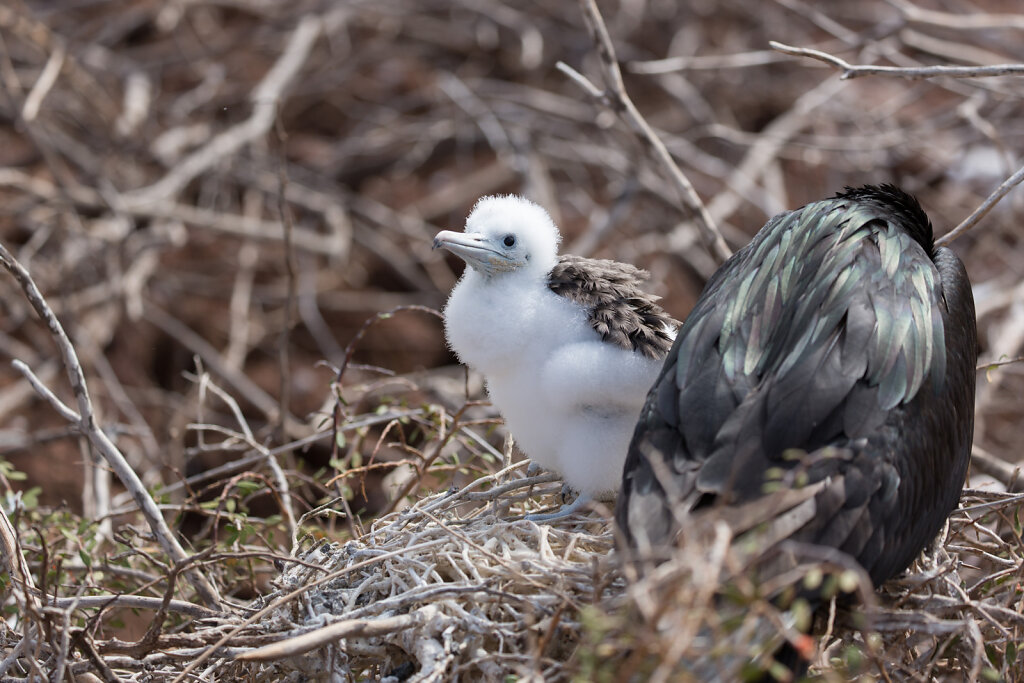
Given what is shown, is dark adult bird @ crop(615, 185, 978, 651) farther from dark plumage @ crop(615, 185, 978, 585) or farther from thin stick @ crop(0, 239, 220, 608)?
thin stick @ crop(0, 239, 220, 608)

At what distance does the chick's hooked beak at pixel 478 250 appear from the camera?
6.74ft

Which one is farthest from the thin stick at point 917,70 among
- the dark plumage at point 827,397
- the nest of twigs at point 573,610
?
the nest of twigs at point 573,610

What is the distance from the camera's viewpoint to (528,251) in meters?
2.08

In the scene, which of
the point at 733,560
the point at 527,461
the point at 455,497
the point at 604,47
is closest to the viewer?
the point at 733,560

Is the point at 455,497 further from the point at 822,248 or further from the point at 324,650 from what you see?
the point at 822,248

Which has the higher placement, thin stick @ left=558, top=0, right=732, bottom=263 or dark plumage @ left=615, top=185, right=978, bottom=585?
thin stick @ left=558, top=0, right=732, bottom=263

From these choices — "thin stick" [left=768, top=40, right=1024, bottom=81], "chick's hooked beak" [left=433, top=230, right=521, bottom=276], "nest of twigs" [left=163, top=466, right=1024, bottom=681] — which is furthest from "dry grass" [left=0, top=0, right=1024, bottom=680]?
"thin stick" [left=768, top=40, right=1024, bottom=81]

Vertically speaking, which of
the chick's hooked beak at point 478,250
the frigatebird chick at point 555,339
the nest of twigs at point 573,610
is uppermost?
the chick's hooked beak at point 478,250

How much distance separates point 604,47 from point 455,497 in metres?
1.24

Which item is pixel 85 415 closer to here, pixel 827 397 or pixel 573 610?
pixel 573 610

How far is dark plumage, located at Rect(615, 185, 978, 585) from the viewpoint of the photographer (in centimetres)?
156

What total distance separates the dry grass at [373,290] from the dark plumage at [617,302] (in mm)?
326

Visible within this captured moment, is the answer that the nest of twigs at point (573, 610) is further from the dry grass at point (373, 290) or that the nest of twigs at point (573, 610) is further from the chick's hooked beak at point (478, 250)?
the chick's hooked beak at point (478, 250)

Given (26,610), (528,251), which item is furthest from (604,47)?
(26,610)
